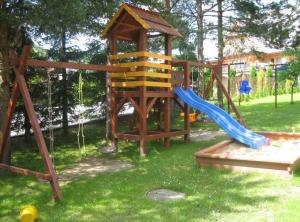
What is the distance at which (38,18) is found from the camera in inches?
275

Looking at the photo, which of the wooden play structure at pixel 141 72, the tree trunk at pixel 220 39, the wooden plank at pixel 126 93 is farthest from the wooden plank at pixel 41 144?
the tree trunk at pixel 220 39

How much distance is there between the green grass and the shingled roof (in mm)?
3281

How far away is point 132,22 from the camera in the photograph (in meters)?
9.59

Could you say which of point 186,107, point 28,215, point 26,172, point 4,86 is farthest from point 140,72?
point 28,215

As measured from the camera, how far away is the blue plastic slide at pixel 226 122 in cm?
891

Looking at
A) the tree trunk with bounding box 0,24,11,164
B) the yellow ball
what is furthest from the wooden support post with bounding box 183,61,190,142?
the yellow ball

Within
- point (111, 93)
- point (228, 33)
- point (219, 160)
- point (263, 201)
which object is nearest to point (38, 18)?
point (111, 93)

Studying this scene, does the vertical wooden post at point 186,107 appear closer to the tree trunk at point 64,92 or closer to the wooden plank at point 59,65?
the wooden plank at point 59,65

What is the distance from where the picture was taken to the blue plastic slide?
891cm

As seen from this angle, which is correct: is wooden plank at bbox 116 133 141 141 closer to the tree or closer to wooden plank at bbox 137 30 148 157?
wooden plank at bbox 137 30 148 157

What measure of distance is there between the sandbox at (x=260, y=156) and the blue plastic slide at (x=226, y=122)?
18cm

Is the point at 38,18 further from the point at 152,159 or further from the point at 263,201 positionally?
the point at 263,201

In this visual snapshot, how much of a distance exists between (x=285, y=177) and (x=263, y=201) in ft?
4.51

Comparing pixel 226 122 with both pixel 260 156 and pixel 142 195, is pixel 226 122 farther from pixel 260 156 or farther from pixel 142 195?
pixel 142 195
